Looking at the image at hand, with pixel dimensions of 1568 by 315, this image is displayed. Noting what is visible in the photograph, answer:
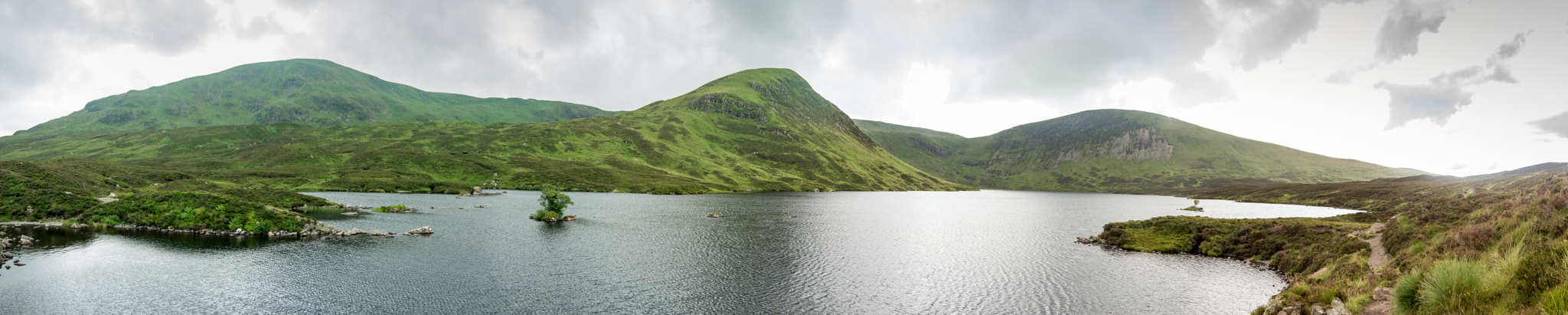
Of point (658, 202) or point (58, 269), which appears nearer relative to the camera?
point (58, 269)

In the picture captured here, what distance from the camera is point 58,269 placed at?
41469 mm

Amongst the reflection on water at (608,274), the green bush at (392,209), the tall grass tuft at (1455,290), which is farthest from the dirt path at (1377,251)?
the green bush at (392,209)

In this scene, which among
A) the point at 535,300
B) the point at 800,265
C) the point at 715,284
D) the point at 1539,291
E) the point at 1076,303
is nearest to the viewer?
the point at 1539,291

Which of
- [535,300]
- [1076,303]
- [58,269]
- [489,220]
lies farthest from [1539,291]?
[489,220]

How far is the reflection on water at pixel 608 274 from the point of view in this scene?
37.0 m

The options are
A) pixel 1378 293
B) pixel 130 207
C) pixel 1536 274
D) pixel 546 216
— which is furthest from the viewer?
pixel 546 216


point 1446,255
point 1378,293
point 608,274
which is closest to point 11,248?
point 608,274

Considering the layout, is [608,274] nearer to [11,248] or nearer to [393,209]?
[11,248]

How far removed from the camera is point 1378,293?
24.6 m

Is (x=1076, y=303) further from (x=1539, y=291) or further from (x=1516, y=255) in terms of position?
(x=1539, y=291)

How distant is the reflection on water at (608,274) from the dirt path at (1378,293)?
290 inches

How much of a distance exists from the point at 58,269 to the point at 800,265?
61.7 m

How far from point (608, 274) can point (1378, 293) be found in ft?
165

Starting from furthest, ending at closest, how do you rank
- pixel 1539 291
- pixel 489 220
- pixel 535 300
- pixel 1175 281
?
pixel 489 220
pixel 1175 281
pixel 535 300
pixel 1539 291
